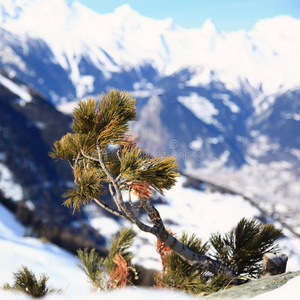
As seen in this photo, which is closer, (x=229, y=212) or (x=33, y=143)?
(x=33, y=143)

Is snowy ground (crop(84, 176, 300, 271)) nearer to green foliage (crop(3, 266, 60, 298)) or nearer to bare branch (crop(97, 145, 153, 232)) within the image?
green foliage (crop(3, 266, 60, 298))

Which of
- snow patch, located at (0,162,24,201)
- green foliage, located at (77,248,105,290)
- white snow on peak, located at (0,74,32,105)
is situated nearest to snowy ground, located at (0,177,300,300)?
green foliage, located at (77,248,105,290)

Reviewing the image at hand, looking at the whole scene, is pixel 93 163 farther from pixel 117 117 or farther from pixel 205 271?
pixel 205 271

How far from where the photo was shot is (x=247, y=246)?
13.9 feet

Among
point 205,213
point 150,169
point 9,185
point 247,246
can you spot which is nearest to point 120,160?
point 150,169

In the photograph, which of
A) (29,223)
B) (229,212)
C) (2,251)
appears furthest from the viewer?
(229,212)

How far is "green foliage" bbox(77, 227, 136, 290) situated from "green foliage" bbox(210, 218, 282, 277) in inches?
52.1

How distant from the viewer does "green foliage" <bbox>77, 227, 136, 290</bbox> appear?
410 centimetres

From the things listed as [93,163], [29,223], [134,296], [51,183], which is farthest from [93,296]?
[51,183]

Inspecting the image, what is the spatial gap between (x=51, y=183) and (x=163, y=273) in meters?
75.0

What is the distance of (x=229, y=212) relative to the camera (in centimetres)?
9669

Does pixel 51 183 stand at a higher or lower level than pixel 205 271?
higher

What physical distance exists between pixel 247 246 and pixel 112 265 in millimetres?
1986

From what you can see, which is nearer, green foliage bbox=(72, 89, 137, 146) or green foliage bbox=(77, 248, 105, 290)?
green foliage bbox=(72, 89, 137, 146)
